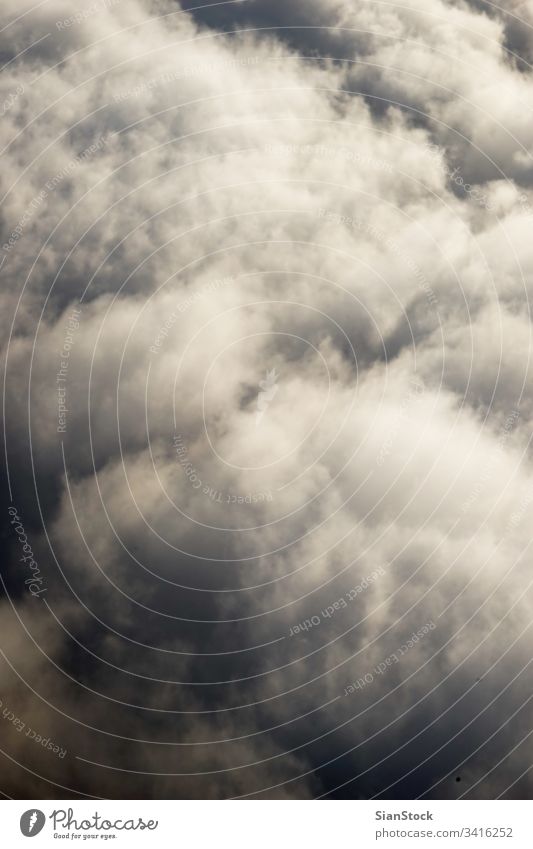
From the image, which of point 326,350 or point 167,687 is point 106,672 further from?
point 326,350

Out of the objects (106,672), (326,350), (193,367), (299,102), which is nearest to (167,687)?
(106,672)

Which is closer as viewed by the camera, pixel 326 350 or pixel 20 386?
pixel 20 386

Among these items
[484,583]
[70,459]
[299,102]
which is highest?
[299,102]

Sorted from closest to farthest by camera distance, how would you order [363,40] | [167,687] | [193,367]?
1. [167,687]
2. [193,367]
3. [363,40]

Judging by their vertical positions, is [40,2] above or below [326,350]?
above
